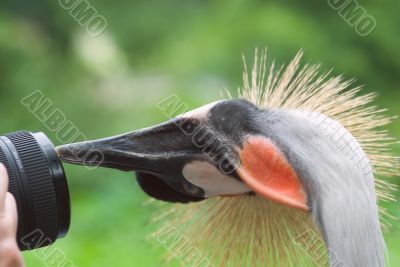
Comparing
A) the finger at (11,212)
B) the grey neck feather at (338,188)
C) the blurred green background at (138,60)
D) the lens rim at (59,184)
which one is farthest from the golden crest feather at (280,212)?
the blurred green background at (138,60)

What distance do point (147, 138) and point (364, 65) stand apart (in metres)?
4.30

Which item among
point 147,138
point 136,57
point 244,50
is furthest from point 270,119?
point 136,57

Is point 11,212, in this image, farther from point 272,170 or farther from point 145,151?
point 272,170

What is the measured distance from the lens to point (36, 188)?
2000mm

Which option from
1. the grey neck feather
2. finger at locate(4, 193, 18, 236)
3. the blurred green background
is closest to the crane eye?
the grey neck feather

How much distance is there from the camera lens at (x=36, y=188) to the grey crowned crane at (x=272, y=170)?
56 millimetres

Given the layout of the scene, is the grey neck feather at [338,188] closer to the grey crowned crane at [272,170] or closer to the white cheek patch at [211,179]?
the grey crowned crane at [272,170]

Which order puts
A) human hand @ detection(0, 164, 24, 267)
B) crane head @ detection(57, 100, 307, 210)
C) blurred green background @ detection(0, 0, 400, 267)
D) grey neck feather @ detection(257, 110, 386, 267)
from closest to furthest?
human hand @ detection(0, 164, 24, 267) → grey neck feather @ detection(257, 110, 386, 267) → crane head @ detection(57, 100, 307, 210) → blurred green background @ detection(0, 0, 400, 267)

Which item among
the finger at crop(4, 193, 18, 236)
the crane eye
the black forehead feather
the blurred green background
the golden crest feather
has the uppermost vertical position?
the finger at crop(4, 193, 18, 236)

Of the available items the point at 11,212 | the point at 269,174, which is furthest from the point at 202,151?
the point at 11,212

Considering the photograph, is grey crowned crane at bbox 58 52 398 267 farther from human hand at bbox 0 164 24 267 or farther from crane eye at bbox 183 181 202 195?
human hand at bbox 0 164 24 267

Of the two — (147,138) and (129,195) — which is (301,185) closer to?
(147,138)

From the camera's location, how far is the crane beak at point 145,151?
2.04 metres

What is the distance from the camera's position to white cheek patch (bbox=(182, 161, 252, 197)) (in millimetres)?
2068
